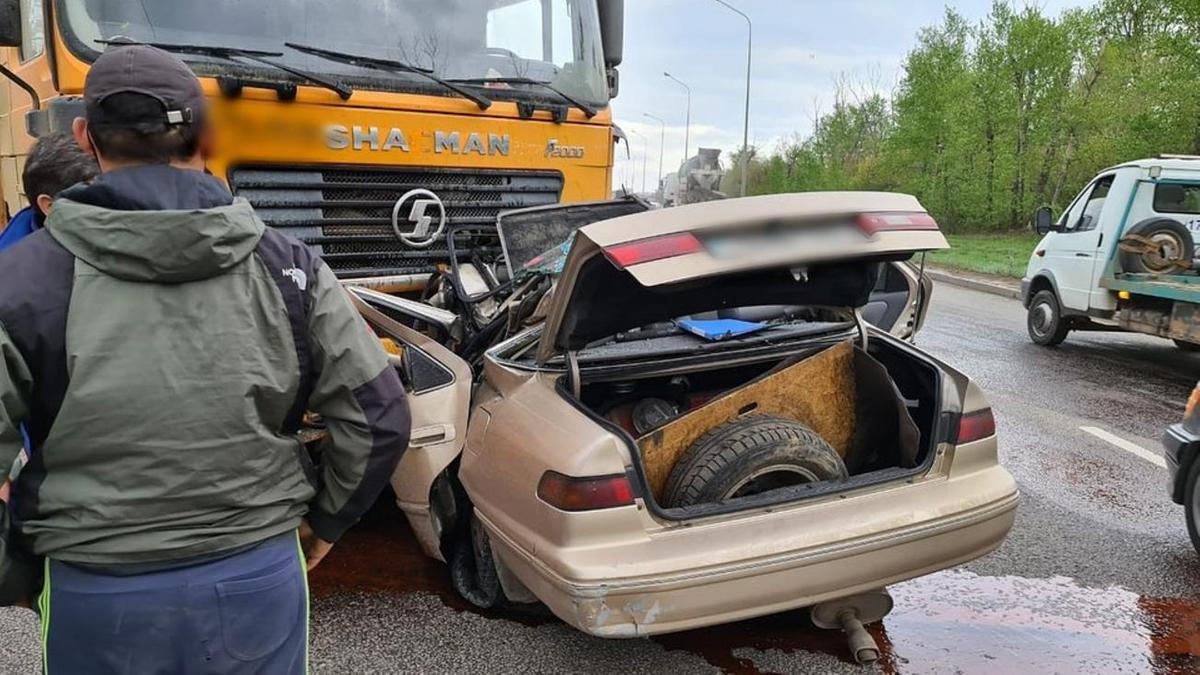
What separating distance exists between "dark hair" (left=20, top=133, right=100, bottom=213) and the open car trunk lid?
63.8 inches

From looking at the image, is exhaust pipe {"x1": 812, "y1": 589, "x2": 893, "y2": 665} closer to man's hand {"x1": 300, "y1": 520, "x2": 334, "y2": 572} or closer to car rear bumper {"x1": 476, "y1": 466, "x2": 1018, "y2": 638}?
car rear bumper {"x1": 476, "y1": 466, "x2": 1018, "y2": 638}

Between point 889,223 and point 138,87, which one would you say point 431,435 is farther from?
point 138,87

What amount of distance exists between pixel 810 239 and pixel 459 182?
2.44m

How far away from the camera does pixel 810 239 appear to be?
2.82 m

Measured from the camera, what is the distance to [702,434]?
313 centimetres

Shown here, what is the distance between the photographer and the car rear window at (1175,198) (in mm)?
8859

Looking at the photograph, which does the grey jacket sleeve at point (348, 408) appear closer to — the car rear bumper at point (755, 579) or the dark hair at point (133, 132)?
the dark hair at point (133, 132)

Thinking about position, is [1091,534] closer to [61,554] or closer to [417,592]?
[417,592]

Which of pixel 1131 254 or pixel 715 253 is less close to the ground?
pixel 715 253

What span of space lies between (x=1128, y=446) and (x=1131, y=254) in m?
3.65

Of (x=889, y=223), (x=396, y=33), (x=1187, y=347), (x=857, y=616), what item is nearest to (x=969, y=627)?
(x=857, y=616)

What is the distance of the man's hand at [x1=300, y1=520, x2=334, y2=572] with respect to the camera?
1.91 m

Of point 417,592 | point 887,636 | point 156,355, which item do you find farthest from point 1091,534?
point 156,355

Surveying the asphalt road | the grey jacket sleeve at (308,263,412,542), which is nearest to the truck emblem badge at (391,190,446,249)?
the asphalt road
